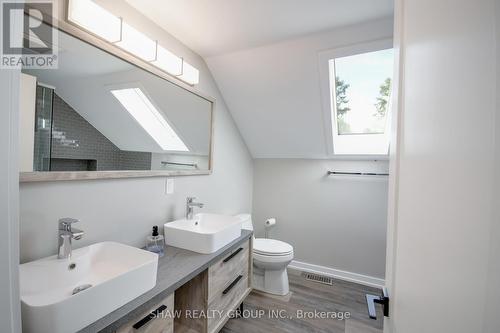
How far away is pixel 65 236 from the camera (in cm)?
98

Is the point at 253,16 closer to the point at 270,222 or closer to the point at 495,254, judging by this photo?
the point at 495,254

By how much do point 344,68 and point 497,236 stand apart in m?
2.19

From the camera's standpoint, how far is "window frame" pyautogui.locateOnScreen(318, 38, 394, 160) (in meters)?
1.69

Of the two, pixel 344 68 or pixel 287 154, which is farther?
pixel 287 154

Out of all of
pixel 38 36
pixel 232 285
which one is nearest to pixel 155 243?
pixel 232 285

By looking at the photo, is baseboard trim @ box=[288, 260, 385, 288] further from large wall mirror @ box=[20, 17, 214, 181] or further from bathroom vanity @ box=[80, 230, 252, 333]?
large wall mirror @ box=[20, 17, 214, 181]

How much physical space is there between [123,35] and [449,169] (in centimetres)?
161

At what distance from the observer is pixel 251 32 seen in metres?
1.68

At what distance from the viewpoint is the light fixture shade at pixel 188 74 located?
1.71m

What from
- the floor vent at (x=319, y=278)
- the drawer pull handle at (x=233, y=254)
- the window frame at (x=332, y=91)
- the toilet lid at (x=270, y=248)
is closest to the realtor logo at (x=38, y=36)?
the drawer pull handle at (x=233, y=254)

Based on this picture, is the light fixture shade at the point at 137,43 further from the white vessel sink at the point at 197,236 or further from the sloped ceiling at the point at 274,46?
the white vessel sink at the point at 197,236

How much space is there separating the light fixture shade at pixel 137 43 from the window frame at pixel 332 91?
4.23 ft

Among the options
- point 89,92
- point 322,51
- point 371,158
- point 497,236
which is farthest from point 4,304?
point 371,158

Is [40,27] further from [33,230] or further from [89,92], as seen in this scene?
[33,230]
